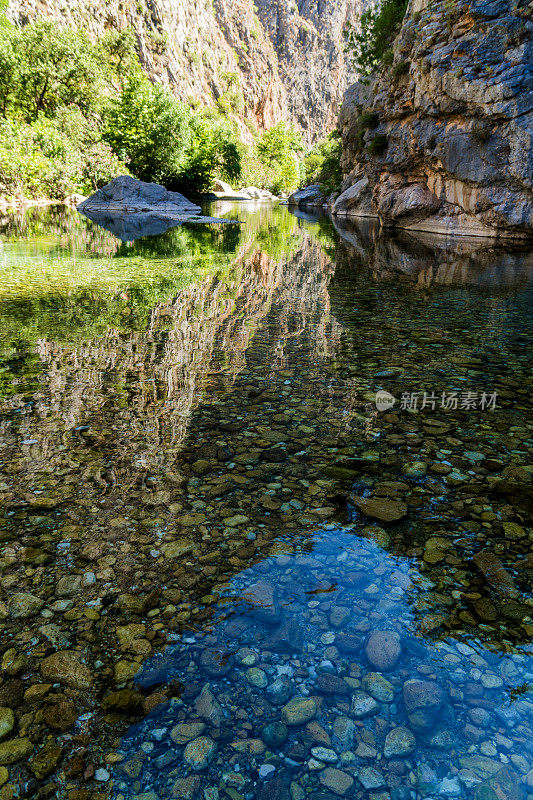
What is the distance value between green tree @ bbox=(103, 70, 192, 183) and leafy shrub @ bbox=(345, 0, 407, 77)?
754 inches

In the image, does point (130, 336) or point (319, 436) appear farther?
point (130, 336)

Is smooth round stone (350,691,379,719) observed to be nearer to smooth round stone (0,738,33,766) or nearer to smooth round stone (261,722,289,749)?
smooth round stone (261,722,289,749)

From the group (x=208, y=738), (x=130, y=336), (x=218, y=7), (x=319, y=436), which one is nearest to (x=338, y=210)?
(x=130, y=336)

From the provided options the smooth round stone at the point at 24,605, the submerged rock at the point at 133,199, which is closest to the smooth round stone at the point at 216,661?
the smooth round stone at the point at 24,605

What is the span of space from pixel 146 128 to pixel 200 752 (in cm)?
5218

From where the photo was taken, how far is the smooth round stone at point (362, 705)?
1.99 m

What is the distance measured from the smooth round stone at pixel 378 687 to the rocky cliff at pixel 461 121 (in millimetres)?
20857

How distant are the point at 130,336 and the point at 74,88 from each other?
47.1 m

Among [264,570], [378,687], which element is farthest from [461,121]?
[378,687]

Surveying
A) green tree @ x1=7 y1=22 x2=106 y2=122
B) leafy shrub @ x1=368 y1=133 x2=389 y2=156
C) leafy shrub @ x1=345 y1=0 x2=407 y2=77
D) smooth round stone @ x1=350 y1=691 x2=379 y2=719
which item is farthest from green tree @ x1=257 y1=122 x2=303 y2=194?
smooth round stone @ x1=350 y1=691 x2=379 y2=719

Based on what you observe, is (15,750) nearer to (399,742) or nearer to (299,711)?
(299,711)

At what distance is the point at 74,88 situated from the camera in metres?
42.8

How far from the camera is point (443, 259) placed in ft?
49.1

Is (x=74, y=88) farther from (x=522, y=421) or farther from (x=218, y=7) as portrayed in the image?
(x=218, y=7)
